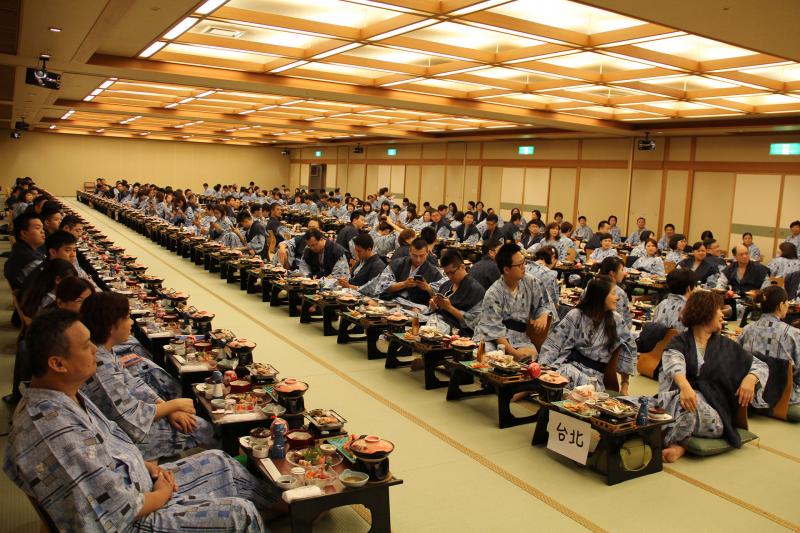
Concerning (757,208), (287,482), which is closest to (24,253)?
(287,482)

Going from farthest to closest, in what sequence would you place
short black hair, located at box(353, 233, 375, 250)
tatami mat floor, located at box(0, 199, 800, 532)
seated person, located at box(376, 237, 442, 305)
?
short black hair, located at box(353, 233, 375, 250)
seated person, located at box(376, 237, 442, 305)
tatami mat floor, located at box(0, 199, 800, 532)

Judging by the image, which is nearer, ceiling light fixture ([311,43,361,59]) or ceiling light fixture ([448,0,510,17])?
ceiling light fixture ([448,0,510,17])

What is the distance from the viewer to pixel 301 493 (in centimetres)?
326

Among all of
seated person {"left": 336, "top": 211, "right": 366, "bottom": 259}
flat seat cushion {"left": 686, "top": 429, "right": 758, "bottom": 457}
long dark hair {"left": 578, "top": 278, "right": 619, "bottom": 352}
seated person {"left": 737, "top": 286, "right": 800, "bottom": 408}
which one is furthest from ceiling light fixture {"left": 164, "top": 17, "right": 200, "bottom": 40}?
seated person {"left": 737, "top": 286, "right": 800, "bottom": 408}

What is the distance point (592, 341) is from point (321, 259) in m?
5.48

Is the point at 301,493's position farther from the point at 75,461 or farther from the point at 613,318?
the point at 613,318

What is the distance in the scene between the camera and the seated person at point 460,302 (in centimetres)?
721

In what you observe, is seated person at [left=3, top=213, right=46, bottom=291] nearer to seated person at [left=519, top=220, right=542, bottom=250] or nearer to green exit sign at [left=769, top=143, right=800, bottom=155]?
seated person at [left=519, top=220, right=542, bottom=250]

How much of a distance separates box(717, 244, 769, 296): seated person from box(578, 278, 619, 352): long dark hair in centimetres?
629

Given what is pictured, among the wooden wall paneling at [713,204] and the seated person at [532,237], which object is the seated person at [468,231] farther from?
the wooden wall paneling at [713,204]

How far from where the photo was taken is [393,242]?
45.2 ft

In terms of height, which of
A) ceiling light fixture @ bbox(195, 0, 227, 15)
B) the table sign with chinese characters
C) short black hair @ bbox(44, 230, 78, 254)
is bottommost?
the table sign with chinese characters

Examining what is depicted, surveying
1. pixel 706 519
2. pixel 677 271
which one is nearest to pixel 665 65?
pixel 677 271

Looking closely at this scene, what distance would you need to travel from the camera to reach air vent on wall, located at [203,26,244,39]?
8.26 meters
